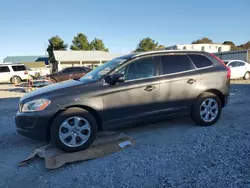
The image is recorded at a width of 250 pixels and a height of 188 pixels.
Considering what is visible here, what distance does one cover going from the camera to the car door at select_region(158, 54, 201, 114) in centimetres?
389

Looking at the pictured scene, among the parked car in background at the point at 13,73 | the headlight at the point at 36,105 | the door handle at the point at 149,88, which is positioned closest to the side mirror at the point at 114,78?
the door handle at the point at 149,88

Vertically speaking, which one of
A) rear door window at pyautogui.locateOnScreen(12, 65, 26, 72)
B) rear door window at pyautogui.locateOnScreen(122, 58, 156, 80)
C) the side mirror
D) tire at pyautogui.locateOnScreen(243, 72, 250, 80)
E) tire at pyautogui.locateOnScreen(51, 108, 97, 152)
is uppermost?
rear door window at pyautogui.locateOnScreen(12, 65, 26, 72)

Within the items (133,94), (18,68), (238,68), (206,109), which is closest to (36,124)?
(133,94)

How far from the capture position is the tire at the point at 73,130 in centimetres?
318

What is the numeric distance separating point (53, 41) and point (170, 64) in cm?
3691

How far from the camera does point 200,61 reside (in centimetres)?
→ 429

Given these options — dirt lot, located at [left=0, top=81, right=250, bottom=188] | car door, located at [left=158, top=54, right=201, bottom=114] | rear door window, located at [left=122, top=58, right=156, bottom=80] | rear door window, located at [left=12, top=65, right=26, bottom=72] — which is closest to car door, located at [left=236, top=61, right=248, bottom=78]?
dirt lot, located at [left=0, top=81, right=250, bottom=188]

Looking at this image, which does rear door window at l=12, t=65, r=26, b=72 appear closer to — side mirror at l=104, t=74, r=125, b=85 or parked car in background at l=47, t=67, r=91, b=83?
parked car in background at l=47, t=67, r=91, b=83

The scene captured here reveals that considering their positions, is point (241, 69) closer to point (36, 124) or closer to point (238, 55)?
point (238, 55)

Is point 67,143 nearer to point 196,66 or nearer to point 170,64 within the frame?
point 170,64

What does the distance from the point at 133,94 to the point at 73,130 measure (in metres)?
1.30

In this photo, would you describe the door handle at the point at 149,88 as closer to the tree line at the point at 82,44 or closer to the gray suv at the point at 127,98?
the gray suv at the point at 127,98

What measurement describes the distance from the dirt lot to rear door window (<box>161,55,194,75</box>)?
1.37 meters

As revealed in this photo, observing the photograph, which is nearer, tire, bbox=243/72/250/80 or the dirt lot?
the dirt lot
